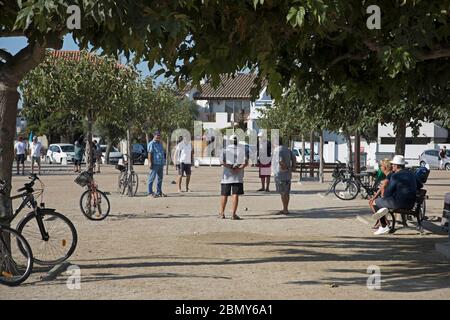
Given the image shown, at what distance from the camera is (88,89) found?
69.8 ft

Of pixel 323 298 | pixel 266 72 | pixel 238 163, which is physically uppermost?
pixel 266 72

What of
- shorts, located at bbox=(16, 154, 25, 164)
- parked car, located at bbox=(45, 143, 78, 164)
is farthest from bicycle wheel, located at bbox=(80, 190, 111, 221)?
parked car, located at bbox=(45, 143, 78, 164)

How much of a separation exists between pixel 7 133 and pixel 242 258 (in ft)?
12.1

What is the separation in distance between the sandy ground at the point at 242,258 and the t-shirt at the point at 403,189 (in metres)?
0.66

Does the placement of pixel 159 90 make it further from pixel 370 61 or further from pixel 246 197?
pixel 370 61

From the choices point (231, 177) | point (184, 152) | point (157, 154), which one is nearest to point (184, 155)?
point (184, 152)

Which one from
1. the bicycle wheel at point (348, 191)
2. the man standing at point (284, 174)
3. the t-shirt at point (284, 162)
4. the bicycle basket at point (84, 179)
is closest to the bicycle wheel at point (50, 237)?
the bicycle basket at point (84, 179)

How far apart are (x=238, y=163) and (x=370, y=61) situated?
19.4 ft

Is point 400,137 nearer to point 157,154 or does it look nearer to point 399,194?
point 399,194

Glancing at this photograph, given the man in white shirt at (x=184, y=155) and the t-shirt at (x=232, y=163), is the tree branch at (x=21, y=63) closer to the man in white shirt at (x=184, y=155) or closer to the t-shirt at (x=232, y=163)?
the t-shirt at (x=232, y=163)

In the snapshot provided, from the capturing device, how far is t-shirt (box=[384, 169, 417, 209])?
13523 millimetres

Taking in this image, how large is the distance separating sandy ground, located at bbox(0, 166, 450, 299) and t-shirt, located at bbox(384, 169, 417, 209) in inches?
26.0

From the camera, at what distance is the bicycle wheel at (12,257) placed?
8.52 meters
